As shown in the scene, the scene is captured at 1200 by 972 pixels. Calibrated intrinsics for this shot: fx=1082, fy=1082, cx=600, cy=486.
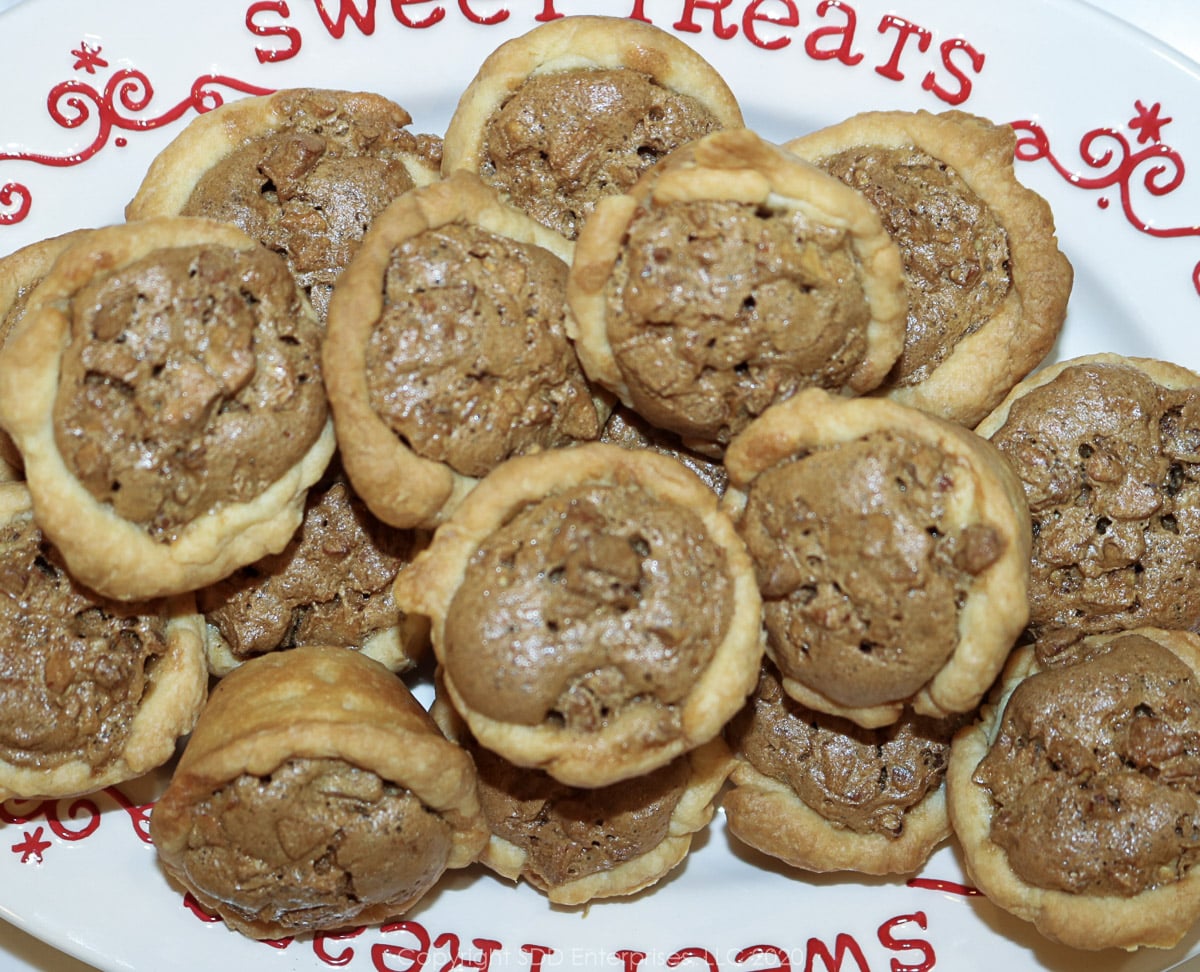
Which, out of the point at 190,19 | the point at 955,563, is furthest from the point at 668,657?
the point at 190,19

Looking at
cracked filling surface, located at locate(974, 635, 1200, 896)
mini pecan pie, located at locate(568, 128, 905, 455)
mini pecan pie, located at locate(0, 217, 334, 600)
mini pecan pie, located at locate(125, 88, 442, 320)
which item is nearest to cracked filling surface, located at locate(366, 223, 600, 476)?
mini pecan pie, located at locate(568, 128, 905, 455)

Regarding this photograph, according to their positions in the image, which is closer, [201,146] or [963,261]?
[963,261]

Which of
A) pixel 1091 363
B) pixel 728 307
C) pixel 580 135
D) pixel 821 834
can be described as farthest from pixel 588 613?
pixel 1091 363

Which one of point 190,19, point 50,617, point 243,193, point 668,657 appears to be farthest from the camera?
point 190,19

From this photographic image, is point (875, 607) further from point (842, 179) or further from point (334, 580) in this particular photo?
point (334, 580)

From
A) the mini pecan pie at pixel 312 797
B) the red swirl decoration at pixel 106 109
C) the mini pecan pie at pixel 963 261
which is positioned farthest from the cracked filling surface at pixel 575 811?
the red swirl decoration at pixel 106 109

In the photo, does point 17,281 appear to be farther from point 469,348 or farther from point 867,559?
point 867,559
